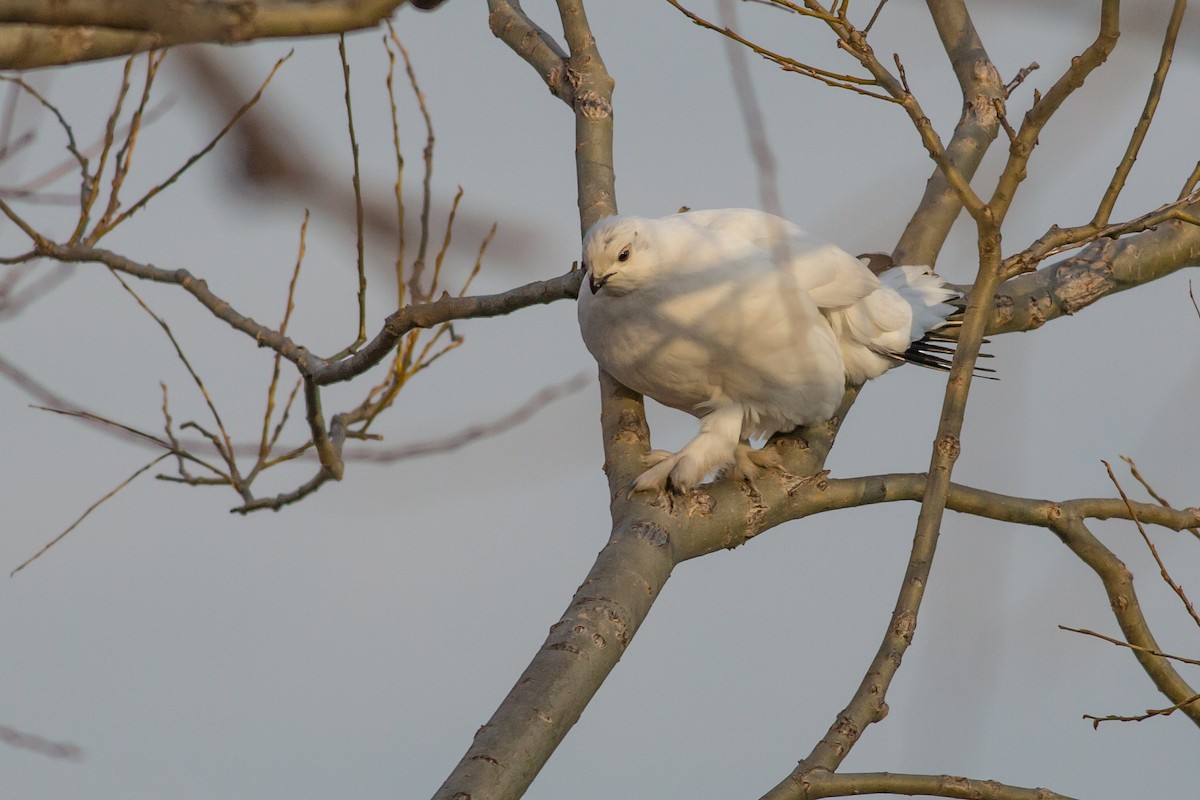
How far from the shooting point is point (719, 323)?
13.7ft

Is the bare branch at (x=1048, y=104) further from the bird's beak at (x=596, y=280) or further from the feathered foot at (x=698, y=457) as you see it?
the bird's beak at (x=596, y=280)

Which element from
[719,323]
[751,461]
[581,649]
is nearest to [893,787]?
[581,649]

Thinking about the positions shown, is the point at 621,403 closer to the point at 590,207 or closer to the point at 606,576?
the point at 590,207

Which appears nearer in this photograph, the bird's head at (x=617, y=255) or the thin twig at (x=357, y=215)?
the thin twig at (x=357, y=215)

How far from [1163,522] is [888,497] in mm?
1025

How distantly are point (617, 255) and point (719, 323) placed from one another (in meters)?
0.40

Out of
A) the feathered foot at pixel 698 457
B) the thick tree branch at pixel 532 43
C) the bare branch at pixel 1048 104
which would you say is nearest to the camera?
the bare branch at pixel 1048 104

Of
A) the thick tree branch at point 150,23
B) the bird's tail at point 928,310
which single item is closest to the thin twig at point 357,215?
the thick tree branch at point 150,23

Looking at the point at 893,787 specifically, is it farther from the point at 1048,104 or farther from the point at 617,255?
the point at 617,255

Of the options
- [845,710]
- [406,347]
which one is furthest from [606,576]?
[406,347]

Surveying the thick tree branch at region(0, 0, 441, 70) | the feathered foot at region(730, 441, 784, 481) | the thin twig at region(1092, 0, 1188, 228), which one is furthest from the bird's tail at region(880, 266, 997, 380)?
the thick tree branch at region(0, 0, 441, 70)

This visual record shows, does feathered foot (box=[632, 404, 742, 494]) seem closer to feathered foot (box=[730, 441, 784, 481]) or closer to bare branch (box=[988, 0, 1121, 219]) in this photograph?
feathered foot (box=[730, 441, 784, 481])

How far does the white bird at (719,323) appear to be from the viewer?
4137 millimetres

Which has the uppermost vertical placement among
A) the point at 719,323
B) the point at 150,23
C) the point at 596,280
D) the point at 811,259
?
the point at 811,259
